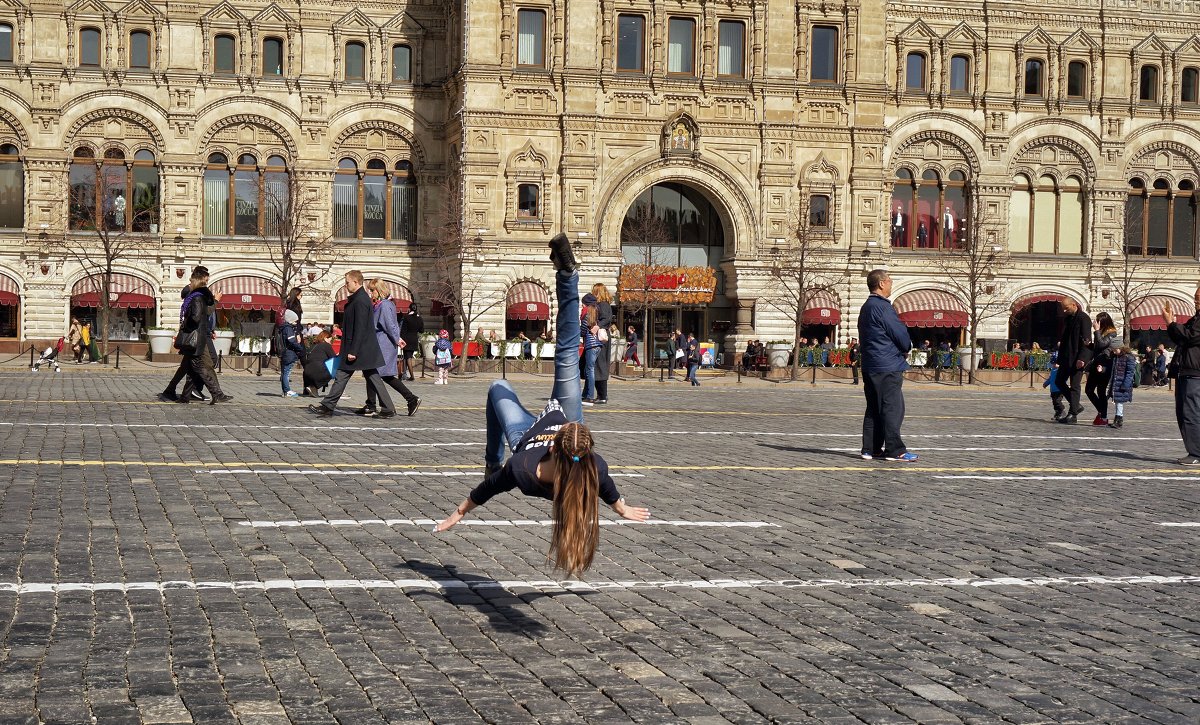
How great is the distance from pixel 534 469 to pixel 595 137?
4292 cm

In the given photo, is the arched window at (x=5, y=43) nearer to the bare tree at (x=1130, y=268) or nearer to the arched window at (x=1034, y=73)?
the arched window at (x=1034, y=73)

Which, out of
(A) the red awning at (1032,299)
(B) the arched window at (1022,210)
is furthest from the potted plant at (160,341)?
(B) the arched window at (1022,210)

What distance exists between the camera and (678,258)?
51.4 metres

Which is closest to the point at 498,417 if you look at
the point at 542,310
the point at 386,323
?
the point at 386,323

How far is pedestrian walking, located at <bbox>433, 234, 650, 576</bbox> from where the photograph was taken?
614 centimetres

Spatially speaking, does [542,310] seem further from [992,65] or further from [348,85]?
[992,65]

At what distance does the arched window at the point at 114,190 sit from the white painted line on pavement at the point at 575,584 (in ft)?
143

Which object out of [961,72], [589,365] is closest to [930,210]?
[961,72]

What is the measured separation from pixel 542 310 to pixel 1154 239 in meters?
24.7

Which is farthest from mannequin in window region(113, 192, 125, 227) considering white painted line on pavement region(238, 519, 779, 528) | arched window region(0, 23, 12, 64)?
white painted line on pavement region(238, 519, 779, 528)

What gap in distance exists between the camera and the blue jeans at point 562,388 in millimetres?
7172

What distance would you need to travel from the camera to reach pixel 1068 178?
53812 millimetres

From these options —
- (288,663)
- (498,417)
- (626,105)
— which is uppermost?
(626,105)

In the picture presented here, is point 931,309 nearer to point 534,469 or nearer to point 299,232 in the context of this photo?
point 299,232
